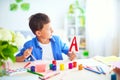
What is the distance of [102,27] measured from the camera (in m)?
2.80

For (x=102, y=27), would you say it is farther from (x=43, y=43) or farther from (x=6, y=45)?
(x=6, y=45)

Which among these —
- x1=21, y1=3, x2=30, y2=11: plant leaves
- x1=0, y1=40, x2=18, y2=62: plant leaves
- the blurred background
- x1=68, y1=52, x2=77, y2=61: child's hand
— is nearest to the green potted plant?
x1=0, y1=40, x2=18, y2=62: plant leaves

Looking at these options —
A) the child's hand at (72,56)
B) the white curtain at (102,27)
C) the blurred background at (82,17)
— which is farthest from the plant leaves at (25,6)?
the child's hand at (72,56)

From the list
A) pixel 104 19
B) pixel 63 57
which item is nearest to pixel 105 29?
pixel 104 19

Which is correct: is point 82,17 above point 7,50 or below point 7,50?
above

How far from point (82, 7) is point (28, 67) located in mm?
1939

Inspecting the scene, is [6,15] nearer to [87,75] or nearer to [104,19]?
[104,19]

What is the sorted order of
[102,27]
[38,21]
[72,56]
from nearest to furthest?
[72,56] → [38,21] → [102,27]

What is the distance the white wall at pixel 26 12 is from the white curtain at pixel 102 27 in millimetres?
367

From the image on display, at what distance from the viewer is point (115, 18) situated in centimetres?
273

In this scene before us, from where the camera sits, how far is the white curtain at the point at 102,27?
273 centimetres

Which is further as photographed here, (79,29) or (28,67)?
(79,29)

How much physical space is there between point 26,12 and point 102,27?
108 centimetres

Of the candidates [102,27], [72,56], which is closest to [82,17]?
[102,27]
